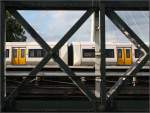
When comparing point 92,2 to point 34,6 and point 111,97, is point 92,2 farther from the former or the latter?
point 111,97

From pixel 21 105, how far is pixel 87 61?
13346 millimetres

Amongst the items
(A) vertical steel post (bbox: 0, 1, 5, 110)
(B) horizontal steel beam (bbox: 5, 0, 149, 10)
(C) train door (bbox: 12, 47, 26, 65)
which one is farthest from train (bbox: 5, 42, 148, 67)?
(A) vertical steel post (bbox: 0, 1, 5, 110)

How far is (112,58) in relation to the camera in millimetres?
20078

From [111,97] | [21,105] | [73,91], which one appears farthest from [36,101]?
[111,97]

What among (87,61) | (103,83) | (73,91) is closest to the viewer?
(103,83)

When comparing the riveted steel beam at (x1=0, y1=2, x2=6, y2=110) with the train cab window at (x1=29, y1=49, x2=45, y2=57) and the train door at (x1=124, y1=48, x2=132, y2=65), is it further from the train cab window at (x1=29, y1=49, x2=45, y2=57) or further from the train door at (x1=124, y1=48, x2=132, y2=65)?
the train door at (x1=124, y1=48, x2=132, y2=65)

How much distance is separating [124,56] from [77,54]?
2530mm

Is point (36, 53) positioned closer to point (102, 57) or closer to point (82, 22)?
point (82, 22)

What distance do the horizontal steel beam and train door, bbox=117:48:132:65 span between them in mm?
13541

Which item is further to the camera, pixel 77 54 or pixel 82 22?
pixel 77 54

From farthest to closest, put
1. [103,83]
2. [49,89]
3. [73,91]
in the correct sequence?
[49,89] → [73,91] → [103,83]

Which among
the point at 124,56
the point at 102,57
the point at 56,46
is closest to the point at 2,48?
the point at 56,46

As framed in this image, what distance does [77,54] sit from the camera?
19812mm

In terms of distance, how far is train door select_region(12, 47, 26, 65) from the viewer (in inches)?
804
